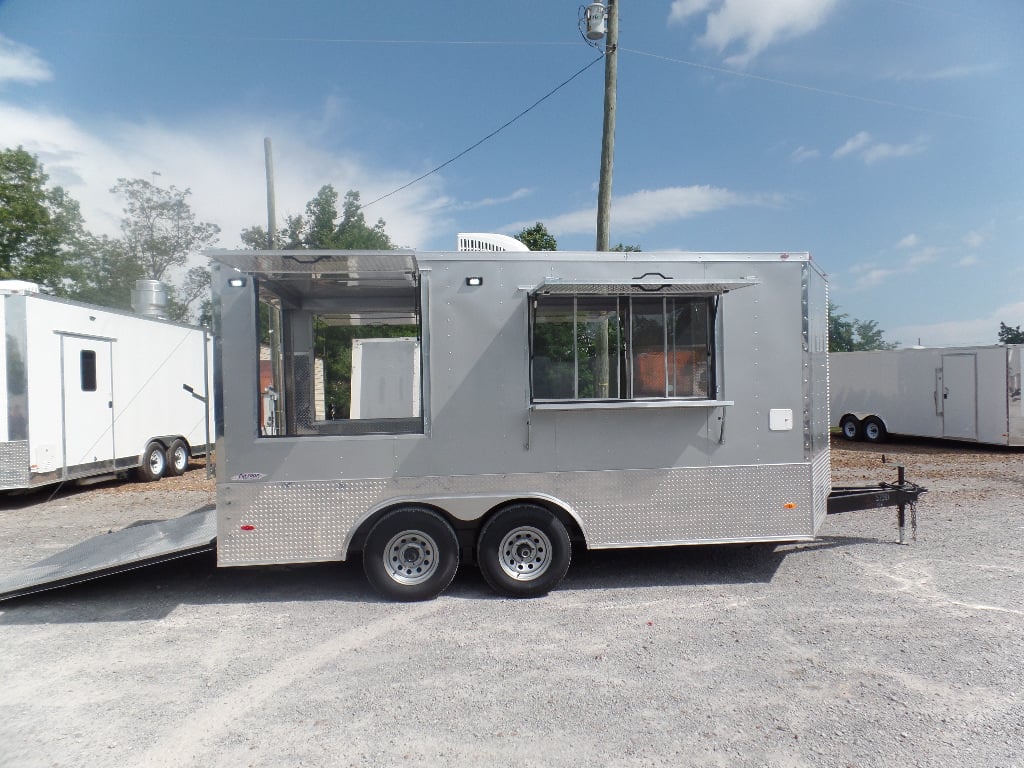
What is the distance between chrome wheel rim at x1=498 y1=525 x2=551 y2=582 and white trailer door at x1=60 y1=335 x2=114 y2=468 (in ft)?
24.1

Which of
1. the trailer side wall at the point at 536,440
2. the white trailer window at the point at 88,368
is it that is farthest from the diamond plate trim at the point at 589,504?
the white trailer window at the point at 88,368

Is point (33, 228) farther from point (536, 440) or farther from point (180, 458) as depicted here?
point (536, 440)

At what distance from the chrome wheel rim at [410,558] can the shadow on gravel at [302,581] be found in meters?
0.30

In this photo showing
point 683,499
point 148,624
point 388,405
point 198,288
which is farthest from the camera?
point 198,288

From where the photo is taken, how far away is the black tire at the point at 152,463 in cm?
1110

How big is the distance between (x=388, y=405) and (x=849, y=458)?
10433 mm

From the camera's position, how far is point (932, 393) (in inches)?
585

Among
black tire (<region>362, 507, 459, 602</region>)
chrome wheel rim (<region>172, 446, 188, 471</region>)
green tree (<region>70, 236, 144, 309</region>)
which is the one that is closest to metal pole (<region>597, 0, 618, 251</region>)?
black tire (<region>362, 507, 459, 602</region>)

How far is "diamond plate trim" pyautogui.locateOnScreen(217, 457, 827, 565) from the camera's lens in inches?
195

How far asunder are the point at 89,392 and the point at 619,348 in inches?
329

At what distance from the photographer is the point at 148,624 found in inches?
190

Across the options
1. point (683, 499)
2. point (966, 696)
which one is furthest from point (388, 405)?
point (966, 696)

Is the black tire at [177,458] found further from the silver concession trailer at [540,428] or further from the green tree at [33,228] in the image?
the green tree at [33,228]

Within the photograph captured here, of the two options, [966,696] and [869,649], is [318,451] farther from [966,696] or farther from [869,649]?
[966,696]
